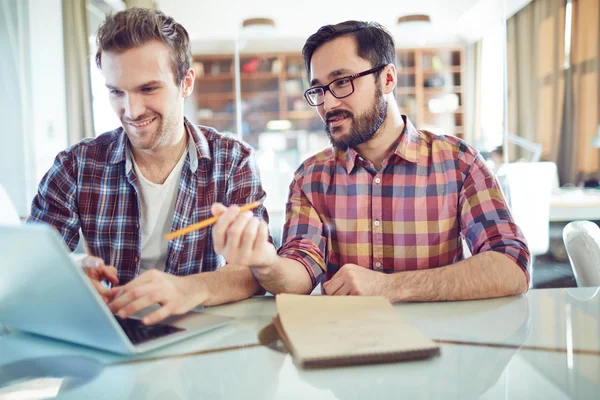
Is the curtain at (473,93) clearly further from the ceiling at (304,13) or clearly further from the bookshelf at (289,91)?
the ceiling at (304,13)

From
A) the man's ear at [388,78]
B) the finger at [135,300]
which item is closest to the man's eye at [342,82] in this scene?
the man's ear at [388,78]

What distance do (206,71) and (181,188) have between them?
24.5 feet

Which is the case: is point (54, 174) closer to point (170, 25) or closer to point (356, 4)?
point (170, 25)

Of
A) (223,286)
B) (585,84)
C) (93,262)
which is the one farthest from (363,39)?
(585,84)

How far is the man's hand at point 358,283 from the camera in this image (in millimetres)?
1004

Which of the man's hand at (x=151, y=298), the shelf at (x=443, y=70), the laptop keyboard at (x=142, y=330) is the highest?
the shelf at (x=443, y=70)

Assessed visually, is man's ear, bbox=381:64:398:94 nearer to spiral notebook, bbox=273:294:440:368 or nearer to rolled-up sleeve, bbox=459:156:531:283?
rolled-up sleeve, bbox=459:156:531:283

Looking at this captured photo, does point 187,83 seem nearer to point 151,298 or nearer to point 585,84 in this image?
point 151,298

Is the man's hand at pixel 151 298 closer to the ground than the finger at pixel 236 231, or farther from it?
closer to the ground

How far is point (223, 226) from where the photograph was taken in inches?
32.2

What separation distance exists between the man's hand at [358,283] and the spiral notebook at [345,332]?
0.30 feet

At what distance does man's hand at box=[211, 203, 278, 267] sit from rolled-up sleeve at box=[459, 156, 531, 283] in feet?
1.92

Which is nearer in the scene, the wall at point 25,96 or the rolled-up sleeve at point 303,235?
the rolled-up sleeve at point 303,235

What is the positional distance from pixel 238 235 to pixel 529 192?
9.36ft
